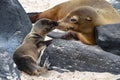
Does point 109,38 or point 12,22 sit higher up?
point 12,22

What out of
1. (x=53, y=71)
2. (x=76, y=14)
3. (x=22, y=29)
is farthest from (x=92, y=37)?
(x=53, y=71)

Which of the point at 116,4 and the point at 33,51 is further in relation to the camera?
the point at 116,4

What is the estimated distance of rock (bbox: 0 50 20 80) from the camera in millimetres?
5139

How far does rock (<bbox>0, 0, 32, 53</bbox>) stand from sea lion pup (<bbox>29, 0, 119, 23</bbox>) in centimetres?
156

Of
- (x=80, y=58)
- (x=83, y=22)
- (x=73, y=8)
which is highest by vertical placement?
(x=80, y=58)

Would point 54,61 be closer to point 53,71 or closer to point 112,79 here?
point 53,71

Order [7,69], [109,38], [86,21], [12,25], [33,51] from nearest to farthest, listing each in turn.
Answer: [7,69] → [33,51] → [12,25] → [109,38] → [86,21]

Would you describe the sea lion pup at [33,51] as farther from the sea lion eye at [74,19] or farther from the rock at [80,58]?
the sea lion eye at [74,19]

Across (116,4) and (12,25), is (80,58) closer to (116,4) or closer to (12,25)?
(12,25)

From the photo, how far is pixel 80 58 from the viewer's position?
20.7 ft

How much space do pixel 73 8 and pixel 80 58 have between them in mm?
2624

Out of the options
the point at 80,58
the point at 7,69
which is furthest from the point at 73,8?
the point at 7,69

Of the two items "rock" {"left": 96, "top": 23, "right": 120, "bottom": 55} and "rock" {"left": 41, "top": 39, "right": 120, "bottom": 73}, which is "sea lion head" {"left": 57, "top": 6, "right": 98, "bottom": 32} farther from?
"rock" {"left": 41, "top": 39, "right": 120, "bottom": 73}

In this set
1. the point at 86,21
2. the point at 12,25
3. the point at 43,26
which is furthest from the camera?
the point at 86,21
